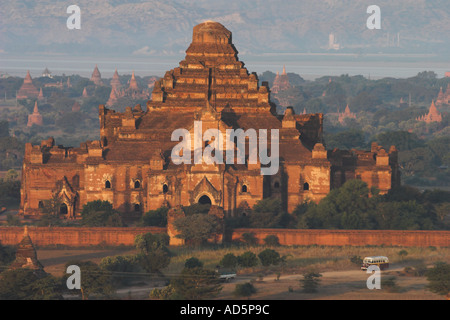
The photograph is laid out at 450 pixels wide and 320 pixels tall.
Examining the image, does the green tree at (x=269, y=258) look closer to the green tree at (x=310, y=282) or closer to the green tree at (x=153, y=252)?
the green tree at (x=310, y=282)

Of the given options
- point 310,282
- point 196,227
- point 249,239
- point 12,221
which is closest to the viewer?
point 310,282

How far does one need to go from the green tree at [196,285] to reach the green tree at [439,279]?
10837mm

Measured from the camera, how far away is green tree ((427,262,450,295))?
7319 cm

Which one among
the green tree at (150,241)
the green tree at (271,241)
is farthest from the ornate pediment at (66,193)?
the green tree at (271,241)

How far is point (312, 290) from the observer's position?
74.1 m

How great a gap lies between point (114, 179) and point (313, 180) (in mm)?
13009

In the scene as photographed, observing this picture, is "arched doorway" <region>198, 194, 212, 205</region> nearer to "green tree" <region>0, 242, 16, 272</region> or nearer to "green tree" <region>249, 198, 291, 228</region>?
"green tree" <region>249, 198, 291, 228</region>

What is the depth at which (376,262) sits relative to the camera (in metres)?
80.4

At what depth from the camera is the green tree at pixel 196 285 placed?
7119 centimetres

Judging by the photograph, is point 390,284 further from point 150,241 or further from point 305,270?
point 150,241

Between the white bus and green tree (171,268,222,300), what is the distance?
10.8 meters

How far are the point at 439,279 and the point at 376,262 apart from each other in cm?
699

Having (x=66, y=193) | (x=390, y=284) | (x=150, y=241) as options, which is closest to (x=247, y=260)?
(x=150, y=241)
